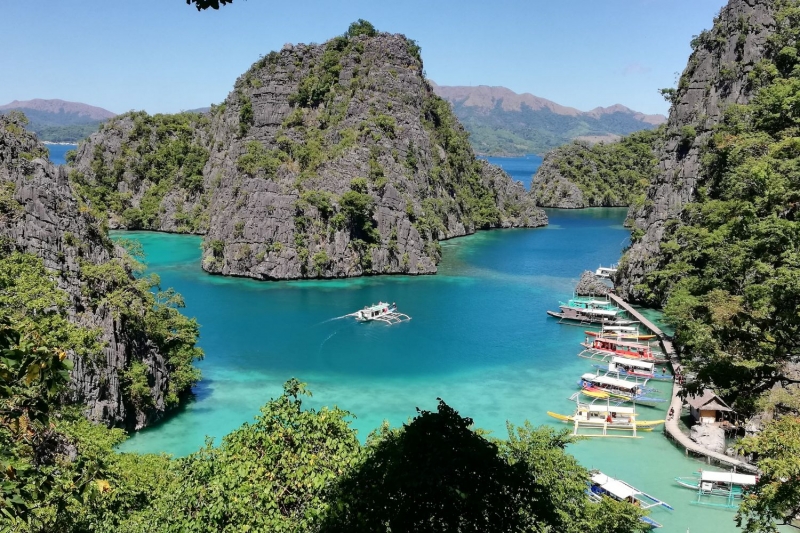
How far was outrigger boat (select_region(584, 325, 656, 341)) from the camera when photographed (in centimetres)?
4122

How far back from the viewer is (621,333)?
41.8 m

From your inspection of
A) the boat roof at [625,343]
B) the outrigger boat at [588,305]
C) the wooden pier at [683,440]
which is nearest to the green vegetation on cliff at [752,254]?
the wooden pier at [683,440]

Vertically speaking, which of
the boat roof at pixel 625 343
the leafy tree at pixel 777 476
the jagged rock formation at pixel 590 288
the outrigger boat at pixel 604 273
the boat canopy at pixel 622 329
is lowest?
the boat roof at pixel 625 343

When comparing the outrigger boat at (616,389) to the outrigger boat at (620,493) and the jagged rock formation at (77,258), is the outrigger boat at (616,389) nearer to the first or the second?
the outrigger boat at (620,493)

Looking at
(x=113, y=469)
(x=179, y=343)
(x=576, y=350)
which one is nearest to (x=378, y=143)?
(x=576, y=350)

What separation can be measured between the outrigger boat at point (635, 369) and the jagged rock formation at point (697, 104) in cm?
1534

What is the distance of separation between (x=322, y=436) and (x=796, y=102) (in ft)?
123

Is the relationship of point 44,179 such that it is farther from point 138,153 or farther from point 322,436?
point 138,153

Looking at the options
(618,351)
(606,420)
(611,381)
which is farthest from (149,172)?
(606,420)

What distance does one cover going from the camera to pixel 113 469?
49.5 ft

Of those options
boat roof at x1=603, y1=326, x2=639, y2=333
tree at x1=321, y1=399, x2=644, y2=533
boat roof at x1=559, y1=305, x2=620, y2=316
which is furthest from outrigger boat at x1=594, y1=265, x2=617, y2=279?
tree at x1=321, y1=399, x2=644, y2=533

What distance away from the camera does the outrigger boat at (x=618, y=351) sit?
37584 millimetres

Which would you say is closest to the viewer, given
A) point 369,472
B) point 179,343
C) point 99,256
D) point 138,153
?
point 369,472

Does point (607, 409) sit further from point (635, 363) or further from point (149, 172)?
point (149, 172)
